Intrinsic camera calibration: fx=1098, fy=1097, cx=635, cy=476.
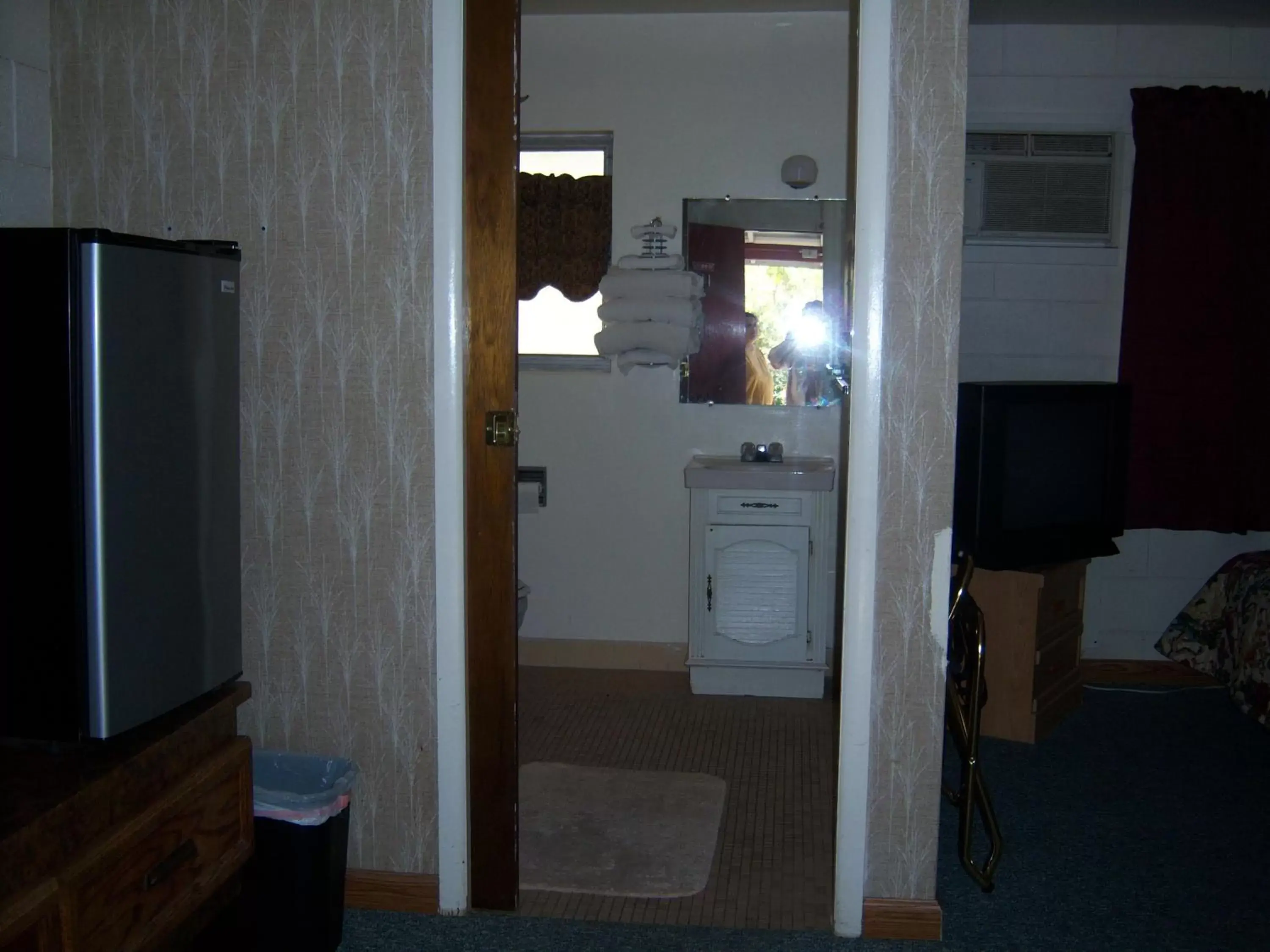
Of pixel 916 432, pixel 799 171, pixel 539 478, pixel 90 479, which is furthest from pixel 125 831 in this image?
pixel 799 171

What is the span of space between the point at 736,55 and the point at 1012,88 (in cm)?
105

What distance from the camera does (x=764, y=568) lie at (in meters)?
3.99

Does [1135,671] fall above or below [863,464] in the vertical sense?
below

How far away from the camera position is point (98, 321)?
1.66 meters

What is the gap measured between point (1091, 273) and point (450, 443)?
117 inches

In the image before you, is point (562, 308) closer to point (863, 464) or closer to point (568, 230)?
point (568, 230)

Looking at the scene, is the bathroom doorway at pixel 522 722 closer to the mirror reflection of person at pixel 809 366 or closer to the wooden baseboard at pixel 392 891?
the wooden baseboard at pixel 392 891

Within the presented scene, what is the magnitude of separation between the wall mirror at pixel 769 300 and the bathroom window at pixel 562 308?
1.31 feet

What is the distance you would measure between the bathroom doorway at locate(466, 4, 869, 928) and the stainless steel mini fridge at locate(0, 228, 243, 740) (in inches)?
24.5

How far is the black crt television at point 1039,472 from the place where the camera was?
11.3 feet

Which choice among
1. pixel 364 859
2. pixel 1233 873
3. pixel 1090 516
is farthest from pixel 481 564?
pixel 1090 516

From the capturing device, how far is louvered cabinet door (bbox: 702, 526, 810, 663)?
3984 millimetres

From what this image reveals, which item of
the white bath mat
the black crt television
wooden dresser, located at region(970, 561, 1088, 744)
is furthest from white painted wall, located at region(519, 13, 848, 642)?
the white bath mat

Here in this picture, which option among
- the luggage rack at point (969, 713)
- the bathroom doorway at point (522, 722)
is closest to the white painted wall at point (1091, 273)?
the bathroom doorway at point (522, 722)
